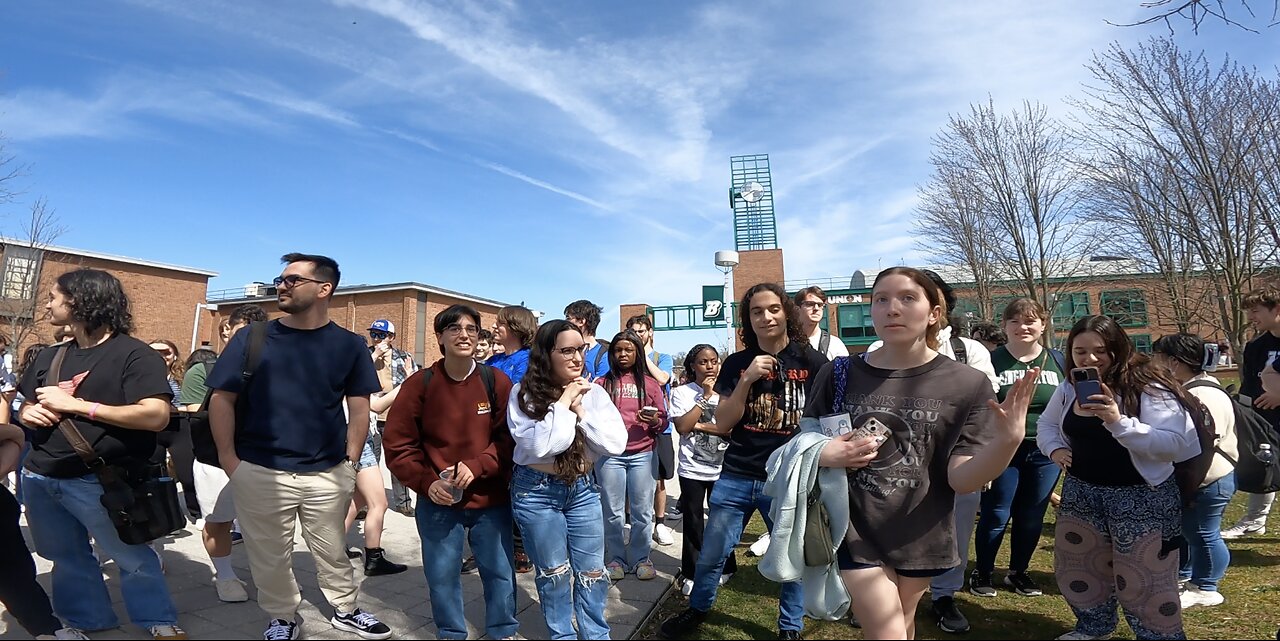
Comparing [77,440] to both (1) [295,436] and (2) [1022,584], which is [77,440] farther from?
(2) [1022,584]

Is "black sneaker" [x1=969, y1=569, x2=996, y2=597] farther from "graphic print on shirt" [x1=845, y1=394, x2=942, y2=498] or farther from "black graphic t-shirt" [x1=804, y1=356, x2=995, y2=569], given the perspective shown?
"graphic print on shirt" [x1=845, y1=394, x2=942, y2=498]

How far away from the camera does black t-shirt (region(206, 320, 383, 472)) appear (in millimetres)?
3676

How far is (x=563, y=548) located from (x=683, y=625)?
40.5 inches

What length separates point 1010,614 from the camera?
4363mm

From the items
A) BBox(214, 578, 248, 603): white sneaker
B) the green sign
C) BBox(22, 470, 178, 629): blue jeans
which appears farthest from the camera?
the green sign

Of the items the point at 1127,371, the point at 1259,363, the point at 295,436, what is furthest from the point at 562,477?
the point at 1259,363

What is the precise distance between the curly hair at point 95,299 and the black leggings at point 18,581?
0.92 metres

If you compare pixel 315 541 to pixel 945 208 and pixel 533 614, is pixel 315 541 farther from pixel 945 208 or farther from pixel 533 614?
pixel 945 208

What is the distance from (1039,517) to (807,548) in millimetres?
2975

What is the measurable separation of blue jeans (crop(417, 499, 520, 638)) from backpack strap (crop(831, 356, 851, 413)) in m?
1.91

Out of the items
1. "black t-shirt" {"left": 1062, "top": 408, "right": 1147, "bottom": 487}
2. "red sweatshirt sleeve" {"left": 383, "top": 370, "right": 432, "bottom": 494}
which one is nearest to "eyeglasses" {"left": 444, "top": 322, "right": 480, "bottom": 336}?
"red sweatshirt sleeve" {"left": 383, "top": 370, "right": 432, "bottom": 494}

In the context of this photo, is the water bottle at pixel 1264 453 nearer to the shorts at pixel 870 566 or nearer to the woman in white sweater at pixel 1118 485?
the woman in white sweater at pixel 1118 485

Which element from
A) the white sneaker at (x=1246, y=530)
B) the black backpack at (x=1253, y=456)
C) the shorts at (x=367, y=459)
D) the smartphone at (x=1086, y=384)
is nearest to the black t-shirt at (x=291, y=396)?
the shorts at (x=367, y=459)

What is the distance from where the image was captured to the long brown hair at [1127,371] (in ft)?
11.5
